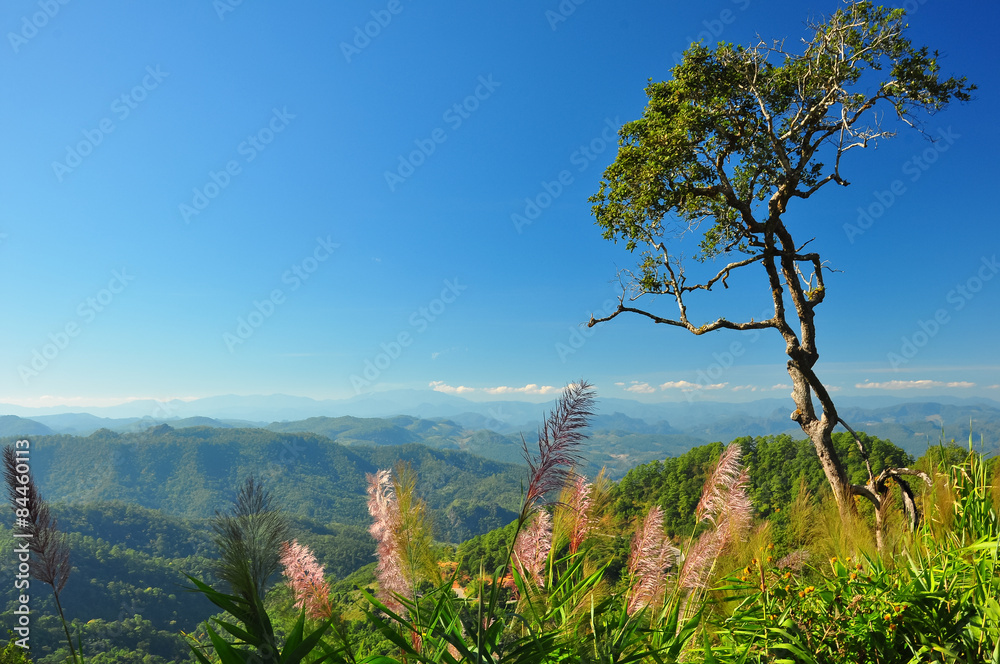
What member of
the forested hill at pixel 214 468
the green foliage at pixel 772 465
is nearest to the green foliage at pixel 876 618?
the green foliage at pixel 772 465

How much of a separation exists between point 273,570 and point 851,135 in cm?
779

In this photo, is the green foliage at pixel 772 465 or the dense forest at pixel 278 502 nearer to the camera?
the dense forest at pixel 278 502

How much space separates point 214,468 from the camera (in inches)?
6959

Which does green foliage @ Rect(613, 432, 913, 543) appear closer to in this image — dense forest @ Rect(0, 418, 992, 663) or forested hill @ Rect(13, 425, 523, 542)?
dense forest @ Rect(0, 418, 992, 663)

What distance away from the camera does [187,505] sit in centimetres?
15625

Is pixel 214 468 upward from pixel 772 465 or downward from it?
downward

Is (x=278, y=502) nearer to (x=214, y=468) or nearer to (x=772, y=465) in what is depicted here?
(x=772, y=465)

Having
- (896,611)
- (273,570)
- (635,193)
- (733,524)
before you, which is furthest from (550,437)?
(635,193)

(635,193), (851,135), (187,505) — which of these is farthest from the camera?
(187,505)

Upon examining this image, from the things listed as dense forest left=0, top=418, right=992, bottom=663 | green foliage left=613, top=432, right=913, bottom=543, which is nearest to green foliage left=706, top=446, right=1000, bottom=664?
dense forest left=0, top=418, right=992, bottom=663

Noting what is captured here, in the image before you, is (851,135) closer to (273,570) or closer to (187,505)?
(273,570)

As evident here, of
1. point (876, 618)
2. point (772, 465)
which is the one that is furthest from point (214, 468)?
point (876, 618)

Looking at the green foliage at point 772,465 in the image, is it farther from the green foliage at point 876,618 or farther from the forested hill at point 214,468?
the forested hill at point 214,468

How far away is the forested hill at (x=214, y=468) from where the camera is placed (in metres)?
150
